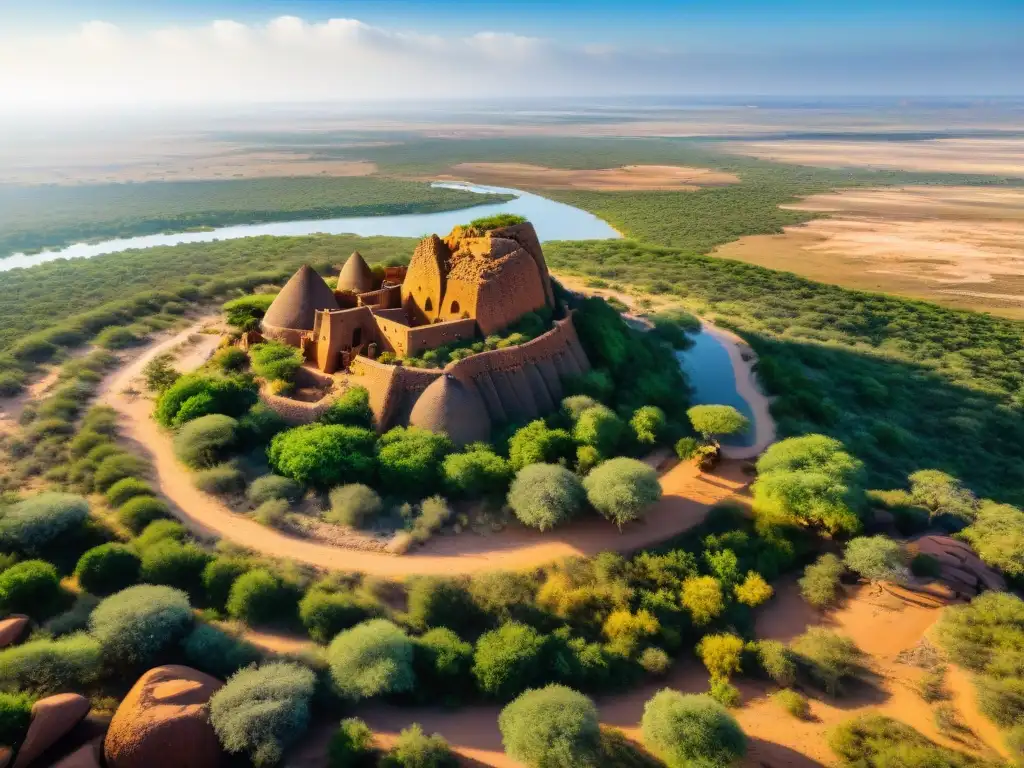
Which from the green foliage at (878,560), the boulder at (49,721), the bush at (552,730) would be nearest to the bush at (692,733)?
the bush at (552,730)

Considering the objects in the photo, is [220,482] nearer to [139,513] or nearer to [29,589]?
[139,513]

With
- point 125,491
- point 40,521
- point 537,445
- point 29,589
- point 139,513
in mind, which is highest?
point 537,445

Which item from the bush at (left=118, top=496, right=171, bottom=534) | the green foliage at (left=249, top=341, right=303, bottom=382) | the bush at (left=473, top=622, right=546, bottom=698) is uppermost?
the green foliage at (left=249, top=341, right=303, bottom=382)

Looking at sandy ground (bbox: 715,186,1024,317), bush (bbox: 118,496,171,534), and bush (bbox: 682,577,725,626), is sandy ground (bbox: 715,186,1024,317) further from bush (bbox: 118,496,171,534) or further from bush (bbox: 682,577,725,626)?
bush (bbox: 118,496,171,534)

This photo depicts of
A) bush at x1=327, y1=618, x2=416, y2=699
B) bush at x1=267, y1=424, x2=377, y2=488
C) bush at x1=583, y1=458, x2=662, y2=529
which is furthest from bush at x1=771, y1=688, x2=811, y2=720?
bush at x1=267, y1=424, x2=377, y2=488

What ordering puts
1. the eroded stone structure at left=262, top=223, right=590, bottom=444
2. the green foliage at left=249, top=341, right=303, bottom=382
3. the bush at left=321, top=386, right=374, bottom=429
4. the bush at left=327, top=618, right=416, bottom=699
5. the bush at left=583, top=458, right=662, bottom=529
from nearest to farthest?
the bush at left=327, top=618, right=416, bottom=699
the bush at left=583, top=458, right=662, bottom=529
the bush at left=321, top=386, right=374, bottom=429
the eroded stone structure at left=262, top=223, right=590, bottom=444
the green foliage at left=249, top=341, right=303, bottom=382

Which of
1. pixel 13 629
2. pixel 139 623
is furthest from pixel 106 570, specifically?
pixel 139 623
